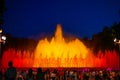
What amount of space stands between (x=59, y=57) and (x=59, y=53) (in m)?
2.40

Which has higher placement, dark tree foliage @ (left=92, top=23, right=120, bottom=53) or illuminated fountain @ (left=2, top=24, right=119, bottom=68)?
dark tree foliage @ (left=92, top=23, right=120, bottom=53)

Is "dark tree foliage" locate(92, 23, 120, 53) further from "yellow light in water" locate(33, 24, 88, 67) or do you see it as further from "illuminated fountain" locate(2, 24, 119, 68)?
"yellow light in water" locate(33, 24, 88, 67)

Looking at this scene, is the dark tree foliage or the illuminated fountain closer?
the illuminated fountain

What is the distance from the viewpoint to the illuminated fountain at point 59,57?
71.4 meters

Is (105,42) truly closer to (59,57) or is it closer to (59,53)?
(59,53)

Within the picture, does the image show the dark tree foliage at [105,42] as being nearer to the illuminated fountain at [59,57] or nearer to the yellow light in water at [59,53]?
the illuminated fountain at [59,57]

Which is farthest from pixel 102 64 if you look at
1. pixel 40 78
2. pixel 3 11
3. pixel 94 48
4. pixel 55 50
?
pixel 40 78

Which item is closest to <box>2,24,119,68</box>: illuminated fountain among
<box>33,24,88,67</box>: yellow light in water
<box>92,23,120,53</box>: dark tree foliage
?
<box>33,24,88,67</box>: yellow light in water

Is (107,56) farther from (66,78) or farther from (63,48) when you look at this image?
(66,78)

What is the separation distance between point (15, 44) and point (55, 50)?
23952 millimetres

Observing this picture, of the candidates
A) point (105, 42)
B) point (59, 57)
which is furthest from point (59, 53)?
point (105, 42)

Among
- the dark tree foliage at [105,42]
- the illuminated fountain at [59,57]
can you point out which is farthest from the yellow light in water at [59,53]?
the dark tree foliage at [105,42]

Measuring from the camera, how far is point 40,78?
1720cm

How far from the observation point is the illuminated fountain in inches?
2810
